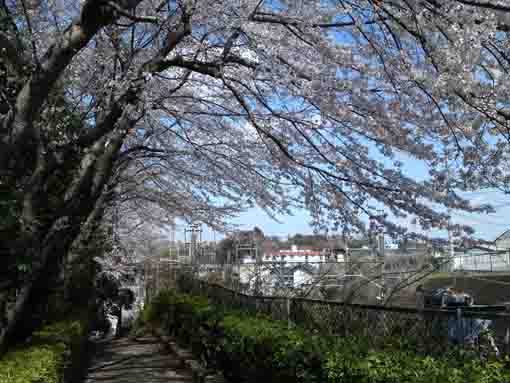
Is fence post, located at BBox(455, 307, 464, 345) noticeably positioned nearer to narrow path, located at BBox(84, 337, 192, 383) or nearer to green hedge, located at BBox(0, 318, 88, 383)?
green hedge, located at BBox(0, 318, 88, 383)

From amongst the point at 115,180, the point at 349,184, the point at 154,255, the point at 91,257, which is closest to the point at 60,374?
the point at 349,184

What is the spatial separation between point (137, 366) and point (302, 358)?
23.8 ft

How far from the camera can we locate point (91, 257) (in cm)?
1534

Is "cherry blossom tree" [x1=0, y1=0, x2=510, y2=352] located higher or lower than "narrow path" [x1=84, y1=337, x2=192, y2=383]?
higher

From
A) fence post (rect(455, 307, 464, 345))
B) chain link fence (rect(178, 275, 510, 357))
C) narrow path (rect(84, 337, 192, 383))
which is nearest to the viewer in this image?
chain link fence (rect(178, 275, 510, 357))

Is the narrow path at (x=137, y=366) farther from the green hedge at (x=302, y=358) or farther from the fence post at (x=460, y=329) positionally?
the fence post at (x=460, y=329)

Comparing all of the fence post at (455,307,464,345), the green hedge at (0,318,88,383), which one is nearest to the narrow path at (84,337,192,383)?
the green hedge at (0,318,88,383)

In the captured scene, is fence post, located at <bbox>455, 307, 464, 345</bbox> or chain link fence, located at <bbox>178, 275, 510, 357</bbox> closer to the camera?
chain link fence, located at <bbox>178, 275, 510, 357</bbox>

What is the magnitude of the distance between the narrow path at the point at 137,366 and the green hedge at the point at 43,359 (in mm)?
1725

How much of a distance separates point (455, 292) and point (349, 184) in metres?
3.84

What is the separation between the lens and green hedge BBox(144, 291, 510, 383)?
12.4 feet

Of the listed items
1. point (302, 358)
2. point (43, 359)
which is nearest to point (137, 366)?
point (43, 359)

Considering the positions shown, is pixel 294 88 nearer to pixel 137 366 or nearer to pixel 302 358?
pixel 302 358

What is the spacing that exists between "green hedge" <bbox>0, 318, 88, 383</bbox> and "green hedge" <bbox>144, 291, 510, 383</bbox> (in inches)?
88.0
